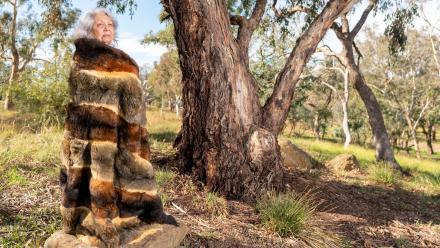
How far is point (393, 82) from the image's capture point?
3431 cm

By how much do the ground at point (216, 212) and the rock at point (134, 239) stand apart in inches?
37.2

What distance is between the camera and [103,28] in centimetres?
293

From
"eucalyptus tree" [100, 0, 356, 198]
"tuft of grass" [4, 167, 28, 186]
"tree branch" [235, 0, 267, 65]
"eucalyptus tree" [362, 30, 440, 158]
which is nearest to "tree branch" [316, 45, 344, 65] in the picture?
"tree branch" [235, 0, 267, 65]

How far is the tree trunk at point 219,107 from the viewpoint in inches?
223

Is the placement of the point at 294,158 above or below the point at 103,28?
below

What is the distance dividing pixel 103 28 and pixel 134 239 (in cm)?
149

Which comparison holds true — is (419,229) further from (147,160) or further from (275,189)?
(147,160)

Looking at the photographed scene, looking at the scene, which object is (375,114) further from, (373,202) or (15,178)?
(15,178)

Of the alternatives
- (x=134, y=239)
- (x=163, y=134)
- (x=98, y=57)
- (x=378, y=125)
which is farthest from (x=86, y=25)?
(x=163, y=134)

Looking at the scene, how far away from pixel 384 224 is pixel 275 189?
5.83 feet

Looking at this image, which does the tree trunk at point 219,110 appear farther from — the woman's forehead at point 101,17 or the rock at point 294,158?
the rock at point 294,158

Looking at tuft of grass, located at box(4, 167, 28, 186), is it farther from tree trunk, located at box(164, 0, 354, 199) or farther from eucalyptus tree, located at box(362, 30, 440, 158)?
eucalyptus tree, located at box(362, 30, 440, 158)

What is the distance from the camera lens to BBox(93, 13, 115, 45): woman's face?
115 inches

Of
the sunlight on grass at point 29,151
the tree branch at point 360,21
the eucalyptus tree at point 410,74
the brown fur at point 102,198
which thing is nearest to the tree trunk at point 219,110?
the sunlight on grass at point 29,151
